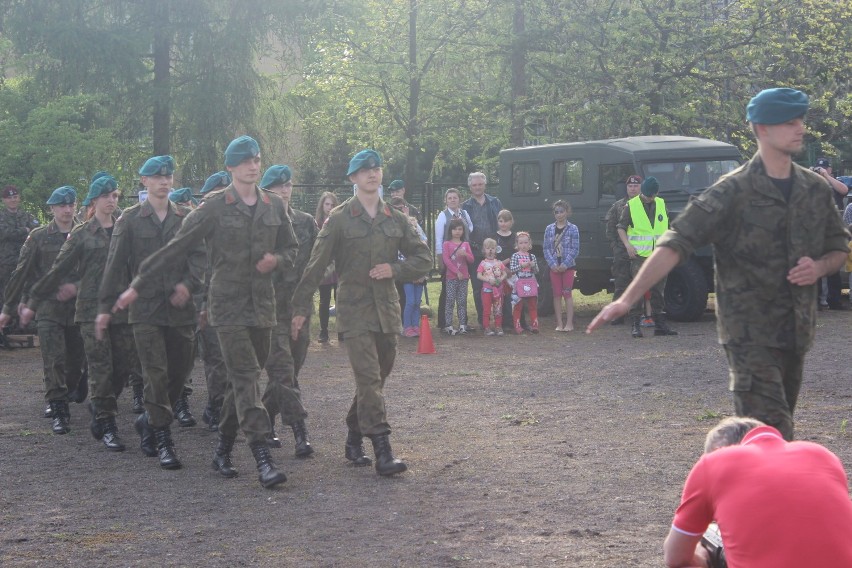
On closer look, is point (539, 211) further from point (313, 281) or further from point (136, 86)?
point (313, 281)

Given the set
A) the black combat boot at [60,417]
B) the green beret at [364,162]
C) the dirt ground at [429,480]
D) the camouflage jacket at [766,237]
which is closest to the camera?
the camouflage jacket at [766,237]

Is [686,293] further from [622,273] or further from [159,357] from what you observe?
[159,357]

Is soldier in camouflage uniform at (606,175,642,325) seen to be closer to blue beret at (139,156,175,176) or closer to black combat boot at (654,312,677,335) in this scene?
black combat boot at (654,312,677,335)

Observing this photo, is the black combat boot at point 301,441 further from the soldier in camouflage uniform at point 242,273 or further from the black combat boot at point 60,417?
the black combat boot at point 60,417

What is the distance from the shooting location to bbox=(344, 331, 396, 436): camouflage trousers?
25.7 ft

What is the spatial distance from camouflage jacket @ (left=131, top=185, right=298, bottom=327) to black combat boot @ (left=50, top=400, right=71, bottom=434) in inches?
112

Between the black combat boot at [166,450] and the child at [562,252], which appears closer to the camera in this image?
the black combat boot at [166,450]

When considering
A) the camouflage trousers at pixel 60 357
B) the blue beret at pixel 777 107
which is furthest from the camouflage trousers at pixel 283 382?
the blue beret at pixel 777 107

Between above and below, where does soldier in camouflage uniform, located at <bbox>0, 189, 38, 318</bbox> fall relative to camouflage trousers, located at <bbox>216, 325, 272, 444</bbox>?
above

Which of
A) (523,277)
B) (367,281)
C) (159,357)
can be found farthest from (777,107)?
(523,277)

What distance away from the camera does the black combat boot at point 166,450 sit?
8.42m

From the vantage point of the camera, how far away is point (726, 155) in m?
17.8

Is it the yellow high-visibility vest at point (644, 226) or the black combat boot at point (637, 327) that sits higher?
the yellow high-visibility vest at point (644, 226)

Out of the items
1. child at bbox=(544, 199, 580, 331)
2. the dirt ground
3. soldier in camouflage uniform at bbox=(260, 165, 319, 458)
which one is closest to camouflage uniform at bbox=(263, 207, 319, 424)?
soldier in camouflage uniform at bbox=(260, 165, 319, 458)
